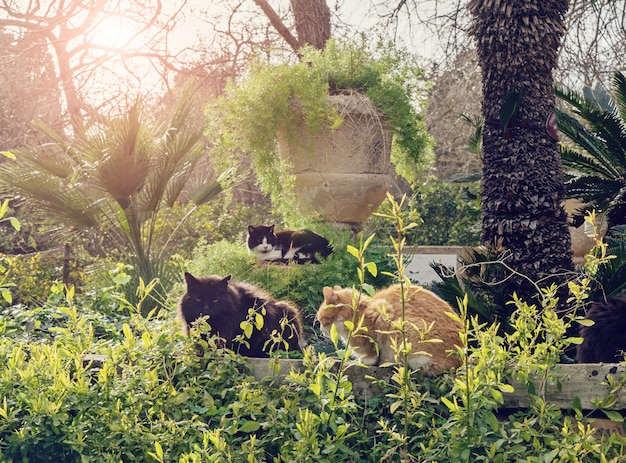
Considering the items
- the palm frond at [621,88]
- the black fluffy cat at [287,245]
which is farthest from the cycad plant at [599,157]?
the black fluffy cat at [287,245]

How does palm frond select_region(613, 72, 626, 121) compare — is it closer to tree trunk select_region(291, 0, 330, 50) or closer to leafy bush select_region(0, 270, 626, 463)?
tree trunk select_region(291, 0, 330, 50)

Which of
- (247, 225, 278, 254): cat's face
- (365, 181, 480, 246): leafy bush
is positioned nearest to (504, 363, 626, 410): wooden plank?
(247, 225, 278, 254): cat's face

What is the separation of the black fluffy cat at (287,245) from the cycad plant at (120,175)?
0.76 metres

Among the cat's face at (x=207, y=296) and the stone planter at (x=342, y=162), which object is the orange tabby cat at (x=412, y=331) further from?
the stone planter at (x=342, y=162)

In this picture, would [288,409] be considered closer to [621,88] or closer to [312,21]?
[621,88]

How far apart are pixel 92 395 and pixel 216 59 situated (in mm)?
7974

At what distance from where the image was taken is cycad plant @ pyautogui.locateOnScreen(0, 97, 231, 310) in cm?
720

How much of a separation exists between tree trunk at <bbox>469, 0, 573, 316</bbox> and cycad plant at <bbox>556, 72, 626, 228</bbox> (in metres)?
2.14

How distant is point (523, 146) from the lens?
4648 millimetres

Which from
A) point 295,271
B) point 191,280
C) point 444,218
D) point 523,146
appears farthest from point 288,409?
point 444,218

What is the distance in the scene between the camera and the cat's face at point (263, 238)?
6555 mm

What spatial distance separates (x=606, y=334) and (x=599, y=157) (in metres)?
4.03

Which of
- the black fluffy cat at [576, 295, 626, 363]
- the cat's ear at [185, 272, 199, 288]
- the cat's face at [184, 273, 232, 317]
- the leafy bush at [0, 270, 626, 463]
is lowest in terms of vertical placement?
the leafy bush at [0, 270, 626, 463]

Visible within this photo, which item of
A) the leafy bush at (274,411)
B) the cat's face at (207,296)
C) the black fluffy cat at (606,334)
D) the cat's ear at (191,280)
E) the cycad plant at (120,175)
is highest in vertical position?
the cycad plant at (120,175)
